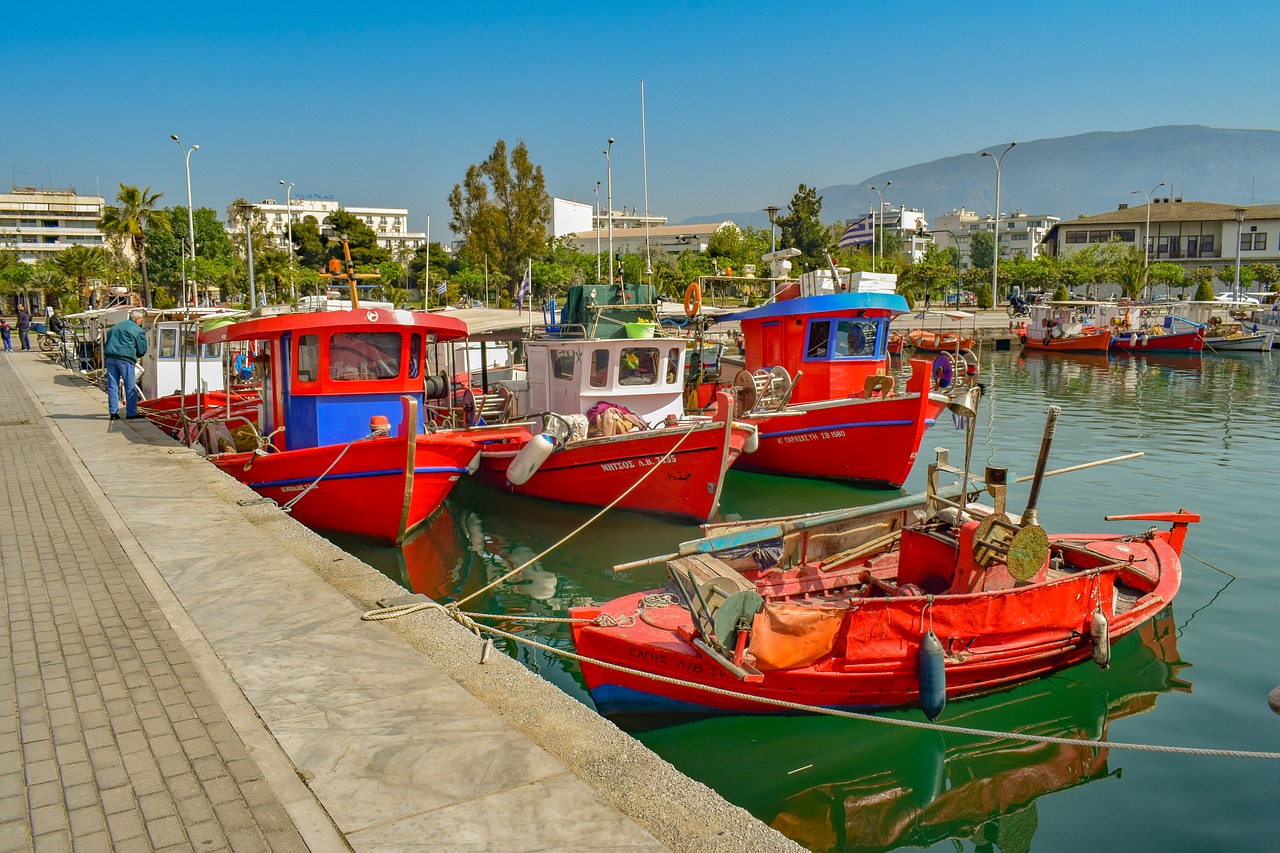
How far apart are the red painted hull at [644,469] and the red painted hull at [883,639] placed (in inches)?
180

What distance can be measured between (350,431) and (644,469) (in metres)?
4.11

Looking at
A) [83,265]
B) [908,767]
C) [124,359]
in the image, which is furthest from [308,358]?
[83,265]

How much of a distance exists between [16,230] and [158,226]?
65.1 metres

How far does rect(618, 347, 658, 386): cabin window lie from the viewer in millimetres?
14750

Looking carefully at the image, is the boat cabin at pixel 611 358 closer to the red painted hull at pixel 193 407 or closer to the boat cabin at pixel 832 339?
the boat cabin at pixel 832 339

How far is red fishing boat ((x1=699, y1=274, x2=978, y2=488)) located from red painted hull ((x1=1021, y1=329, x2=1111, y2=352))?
103ft

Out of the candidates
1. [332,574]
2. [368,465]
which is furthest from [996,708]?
[368,465]

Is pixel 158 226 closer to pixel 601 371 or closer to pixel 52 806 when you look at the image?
pixel 601 371

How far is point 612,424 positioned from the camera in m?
13.9

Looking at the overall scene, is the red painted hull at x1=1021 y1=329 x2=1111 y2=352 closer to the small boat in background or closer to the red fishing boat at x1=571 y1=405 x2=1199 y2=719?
the small boat in background

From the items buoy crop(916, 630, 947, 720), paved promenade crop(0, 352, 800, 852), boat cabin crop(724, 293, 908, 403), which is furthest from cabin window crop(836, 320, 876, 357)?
paved promenade crop(0, 352, 800, 852)

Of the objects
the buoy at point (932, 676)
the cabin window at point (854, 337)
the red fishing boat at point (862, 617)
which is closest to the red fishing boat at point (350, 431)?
the red fishing boat at point (862, 617)

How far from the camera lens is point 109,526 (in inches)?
330

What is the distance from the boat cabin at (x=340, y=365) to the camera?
12008 mm
